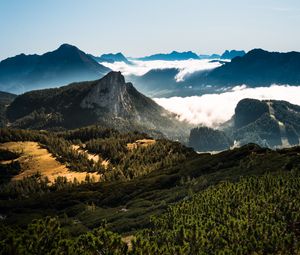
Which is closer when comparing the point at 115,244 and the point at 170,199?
the point at 115,244

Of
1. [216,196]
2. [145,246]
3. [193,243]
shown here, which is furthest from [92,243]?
[216,196]

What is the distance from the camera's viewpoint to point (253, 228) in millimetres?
93562

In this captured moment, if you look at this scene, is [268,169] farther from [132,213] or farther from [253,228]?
[253,228]

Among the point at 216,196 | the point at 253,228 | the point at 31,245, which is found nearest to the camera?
the point at 31,245

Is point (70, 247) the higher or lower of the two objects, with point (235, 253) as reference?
higher

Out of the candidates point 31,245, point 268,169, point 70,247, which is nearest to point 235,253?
point 70,247

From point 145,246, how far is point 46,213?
12678 cm

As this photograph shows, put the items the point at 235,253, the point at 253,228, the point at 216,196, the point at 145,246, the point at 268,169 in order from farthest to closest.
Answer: the point at 268,169, the point at 216,196, the point at 253,228, the point at 235,253, the point at 145,246

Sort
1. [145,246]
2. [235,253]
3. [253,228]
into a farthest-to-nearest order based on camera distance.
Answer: [253,228], [235,253], [145,246]

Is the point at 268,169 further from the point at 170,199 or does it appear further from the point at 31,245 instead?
the point at 31,245

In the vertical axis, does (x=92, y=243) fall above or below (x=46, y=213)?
above

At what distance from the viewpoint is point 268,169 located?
16588 centimetres

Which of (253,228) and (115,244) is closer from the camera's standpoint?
(115,244)

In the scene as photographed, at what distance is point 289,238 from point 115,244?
124ft
